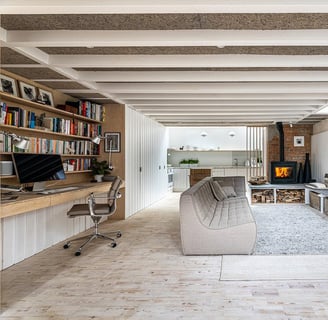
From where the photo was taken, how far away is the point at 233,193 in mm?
7121

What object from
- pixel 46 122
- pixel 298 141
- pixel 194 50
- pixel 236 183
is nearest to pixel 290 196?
pixel 236 183

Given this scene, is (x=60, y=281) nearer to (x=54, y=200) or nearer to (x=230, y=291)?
(x=54, y=200)

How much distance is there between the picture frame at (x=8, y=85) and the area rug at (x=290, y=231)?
3.47 metres

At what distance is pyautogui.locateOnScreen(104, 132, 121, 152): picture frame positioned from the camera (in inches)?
238

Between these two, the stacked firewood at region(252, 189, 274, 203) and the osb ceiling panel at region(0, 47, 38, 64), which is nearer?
the osb ceiling panel at region(0, 47, 38, 64)

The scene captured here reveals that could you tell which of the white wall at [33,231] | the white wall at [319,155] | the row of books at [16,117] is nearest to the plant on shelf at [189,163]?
the white wall at [319,155]

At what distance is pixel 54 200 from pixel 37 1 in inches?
79.7

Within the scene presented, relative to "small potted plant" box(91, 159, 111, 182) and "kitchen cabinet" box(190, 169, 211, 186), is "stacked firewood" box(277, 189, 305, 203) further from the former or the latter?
"small potted plant" box(91, 159, 111, 182)

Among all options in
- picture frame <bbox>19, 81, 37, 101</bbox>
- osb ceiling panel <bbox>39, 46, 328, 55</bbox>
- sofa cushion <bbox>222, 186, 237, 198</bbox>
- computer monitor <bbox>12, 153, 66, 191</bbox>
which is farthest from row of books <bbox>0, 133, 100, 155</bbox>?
sofa cushion <bbox>222, 186, 237, 198</bbox>

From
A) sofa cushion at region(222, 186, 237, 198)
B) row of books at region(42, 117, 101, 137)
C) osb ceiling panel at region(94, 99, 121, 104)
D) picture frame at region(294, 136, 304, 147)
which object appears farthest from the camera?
picture frame at region(294, 136, 304, 147)

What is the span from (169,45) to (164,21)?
0.26m

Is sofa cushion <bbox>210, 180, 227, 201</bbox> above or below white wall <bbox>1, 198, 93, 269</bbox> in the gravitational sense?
above

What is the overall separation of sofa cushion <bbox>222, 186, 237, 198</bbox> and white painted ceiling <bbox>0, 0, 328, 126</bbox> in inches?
93.4

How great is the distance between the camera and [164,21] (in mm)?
2715
